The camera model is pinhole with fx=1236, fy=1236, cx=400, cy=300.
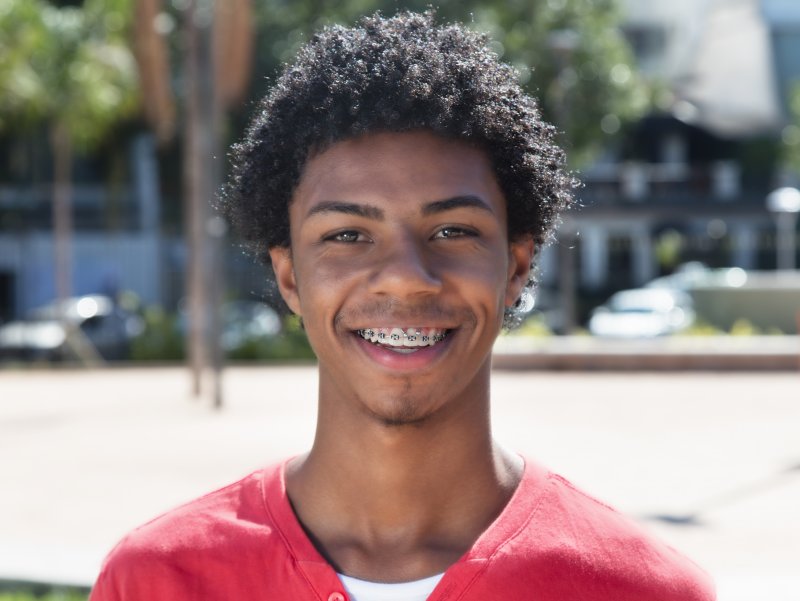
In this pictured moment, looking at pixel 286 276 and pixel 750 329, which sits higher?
pixel 286 276

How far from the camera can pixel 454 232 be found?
1944mm

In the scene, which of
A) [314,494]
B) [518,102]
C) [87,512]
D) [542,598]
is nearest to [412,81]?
[518,102]

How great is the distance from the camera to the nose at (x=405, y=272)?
73.4 inches

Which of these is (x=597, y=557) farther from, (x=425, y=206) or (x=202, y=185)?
(x=202, y=185)

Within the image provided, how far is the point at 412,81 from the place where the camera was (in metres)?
1.96

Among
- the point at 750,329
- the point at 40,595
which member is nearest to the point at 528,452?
the point at 40,595

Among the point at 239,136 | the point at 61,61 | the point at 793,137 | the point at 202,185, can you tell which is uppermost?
the point at 61,61

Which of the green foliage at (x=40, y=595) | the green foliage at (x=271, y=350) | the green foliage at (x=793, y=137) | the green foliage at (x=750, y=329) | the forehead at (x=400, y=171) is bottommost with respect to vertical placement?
the green foliage at (x=271, y=350)

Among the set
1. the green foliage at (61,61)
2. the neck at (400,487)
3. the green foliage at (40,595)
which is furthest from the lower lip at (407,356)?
the green foliage at (61,61)

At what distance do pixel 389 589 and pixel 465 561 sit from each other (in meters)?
0.13

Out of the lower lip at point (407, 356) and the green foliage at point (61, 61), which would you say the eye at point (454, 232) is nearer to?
the lower lip at point (407, 356)

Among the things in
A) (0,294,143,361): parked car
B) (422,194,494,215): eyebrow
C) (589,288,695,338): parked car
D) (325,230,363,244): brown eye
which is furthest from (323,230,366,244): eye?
(589,288,695,338): parked car

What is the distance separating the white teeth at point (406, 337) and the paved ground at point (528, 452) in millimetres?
3380

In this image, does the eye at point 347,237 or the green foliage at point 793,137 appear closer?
the eye at point 347,237
